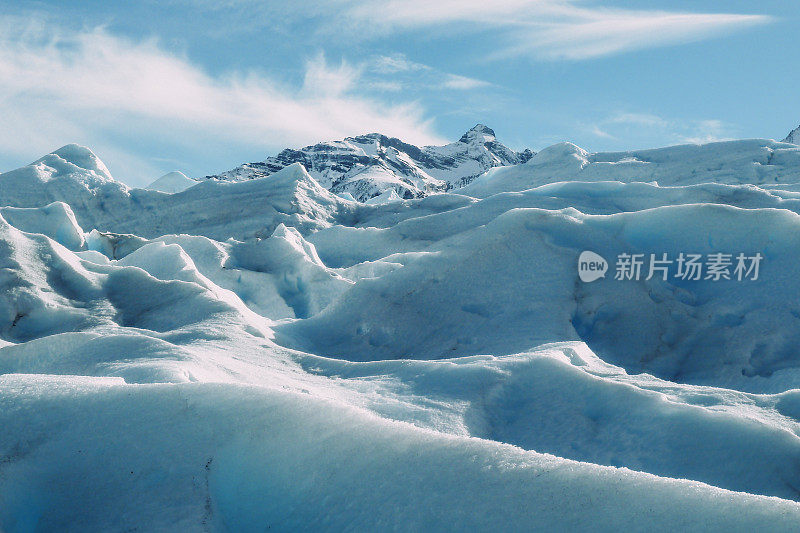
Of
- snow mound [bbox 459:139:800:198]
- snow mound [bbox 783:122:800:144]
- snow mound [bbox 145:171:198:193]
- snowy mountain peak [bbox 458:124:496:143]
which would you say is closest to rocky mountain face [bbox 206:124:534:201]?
snowy mountain peak [bbox 458:124:496:143]

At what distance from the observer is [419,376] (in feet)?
17.1

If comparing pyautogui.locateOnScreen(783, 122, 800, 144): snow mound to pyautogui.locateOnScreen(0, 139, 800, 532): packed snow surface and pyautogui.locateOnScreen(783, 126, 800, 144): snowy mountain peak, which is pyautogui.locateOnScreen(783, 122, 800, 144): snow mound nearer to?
pyautogui.locateOnScreen(783, 126, 800, 144): snowy mountain peak

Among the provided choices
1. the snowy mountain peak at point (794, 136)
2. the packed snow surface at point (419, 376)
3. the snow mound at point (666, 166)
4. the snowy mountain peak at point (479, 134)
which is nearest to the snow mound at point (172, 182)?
the snow mound at point (666, 166)

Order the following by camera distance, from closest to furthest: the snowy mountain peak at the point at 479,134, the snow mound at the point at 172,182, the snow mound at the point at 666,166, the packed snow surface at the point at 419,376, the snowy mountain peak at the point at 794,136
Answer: the packed snow surface at the point at 419,376 → the snow mound at the point at 666,166 → the snow mound at the point at 172,182 → the snowy mountain peak at the point at 794,136 → the snowy mountain peak at the point at 479,134

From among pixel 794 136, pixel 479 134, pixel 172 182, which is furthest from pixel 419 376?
pixel 479 134

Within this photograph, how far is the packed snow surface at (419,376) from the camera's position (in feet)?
7.50

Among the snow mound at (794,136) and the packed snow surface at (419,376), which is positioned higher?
the packed snow surface at (419,376)

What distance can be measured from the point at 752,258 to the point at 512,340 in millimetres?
3319

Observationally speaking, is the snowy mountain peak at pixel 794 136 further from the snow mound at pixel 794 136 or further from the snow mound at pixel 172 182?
the snow mound at pixel 172 182

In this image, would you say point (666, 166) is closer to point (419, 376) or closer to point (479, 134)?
point (419, 376)

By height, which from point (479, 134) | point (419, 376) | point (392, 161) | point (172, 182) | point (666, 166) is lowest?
point (392, 161)

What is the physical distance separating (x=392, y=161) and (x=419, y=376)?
410 feet

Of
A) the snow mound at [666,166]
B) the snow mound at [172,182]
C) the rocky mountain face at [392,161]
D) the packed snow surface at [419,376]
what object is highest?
the packed snow surface at [419,376]

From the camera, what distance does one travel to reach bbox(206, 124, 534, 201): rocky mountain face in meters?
103
